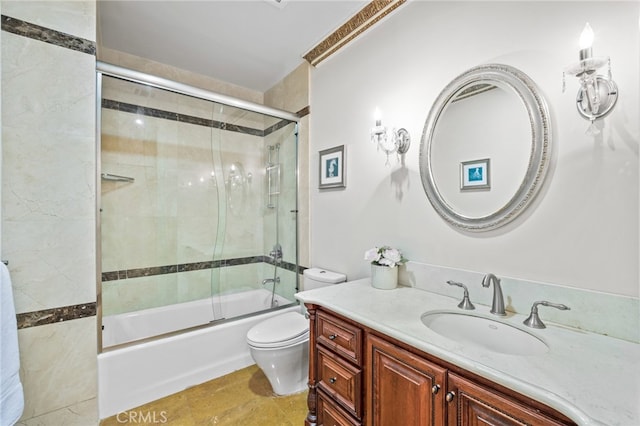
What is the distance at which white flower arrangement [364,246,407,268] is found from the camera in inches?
61.5

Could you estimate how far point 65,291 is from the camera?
1.52 m

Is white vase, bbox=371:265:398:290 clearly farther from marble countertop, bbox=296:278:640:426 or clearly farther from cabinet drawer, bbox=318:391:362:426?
cabinet drawer, bbox=318:391:362:426

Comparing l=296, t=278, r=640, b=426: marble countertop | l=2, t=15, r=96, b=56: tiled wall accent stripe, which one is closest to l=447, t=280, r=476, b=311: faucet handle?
l=296, t=278, r=640, b=426: marble countertop

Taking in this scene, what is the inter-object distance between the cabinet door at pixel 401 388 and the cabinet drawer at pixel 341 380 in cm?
6

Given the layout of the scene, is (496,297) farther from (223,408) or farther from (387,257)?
(223,408)

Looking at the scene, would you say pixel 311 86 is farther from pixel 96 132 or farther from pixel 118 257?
pixel 118 257

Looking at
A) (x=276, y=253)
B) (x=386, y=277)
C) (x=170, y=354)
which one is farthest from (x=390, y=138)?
(x=170, y=354)

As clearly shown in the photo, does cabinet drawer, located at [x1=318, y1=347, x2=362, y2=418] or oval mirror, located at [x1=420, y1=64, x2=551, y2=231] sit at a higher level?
oval mirror, located at [x1=420, y1=64, x2=551, y2=231]

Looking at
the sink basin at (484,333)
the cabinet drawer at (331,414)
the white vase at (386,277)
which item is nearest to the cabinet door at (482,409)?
the sink basin at (484,333)

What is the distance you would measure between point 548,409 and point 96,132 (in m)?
2.35

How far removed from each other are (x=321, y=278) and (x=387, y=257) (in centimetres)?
68

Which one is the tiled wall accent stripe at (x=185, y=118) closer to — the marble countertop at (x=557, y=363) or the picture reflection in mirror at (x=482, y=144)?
the picture reflection in mirror at (x=482, y=144)

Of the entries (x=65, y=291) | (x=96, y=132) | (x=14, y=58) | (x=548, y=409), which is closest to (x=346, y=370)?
(x=548, y=409)

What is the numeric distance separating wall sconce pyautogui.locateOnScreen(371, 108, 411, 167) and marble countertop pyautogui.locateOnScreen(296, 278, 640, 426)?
94 centimetres
